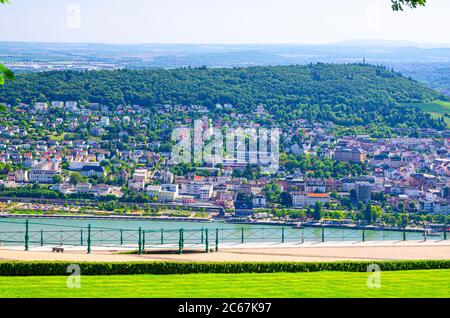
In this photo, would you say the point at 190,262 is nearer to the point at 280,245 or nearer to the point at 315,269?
the point at 315,269

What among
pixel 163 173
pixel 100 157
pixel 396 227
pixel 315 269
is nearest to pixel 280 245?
pixel 315 269

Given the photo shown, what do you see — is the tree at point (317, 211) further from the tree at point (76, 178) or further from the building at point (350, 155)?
the building at point (350, 155)

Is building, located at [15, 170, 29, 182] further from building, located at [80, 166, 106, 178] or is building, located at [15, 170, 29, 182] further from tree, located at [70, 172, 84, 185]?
building, located at [80, 166, 106, 178]

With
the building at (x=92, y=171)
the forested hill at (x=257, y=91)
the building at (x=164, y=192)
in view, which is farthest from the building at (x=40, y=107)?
the building at (x=164, y=192)

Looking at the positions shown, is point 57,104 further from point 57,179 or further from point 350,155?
point 57,179

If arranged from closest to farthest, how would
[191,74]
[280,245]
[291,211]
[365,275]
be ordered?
[365,275], [280,245], [291,211], [191,74]

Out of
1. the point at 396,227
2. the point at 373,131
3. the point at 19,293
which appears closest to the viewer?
the point at 19,293

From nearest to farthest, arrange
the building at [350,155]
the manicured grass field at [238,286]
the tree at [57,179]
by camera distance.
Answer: the manicured grass field at [238,286] → the tree at [57,179] → the building at [350,155]
